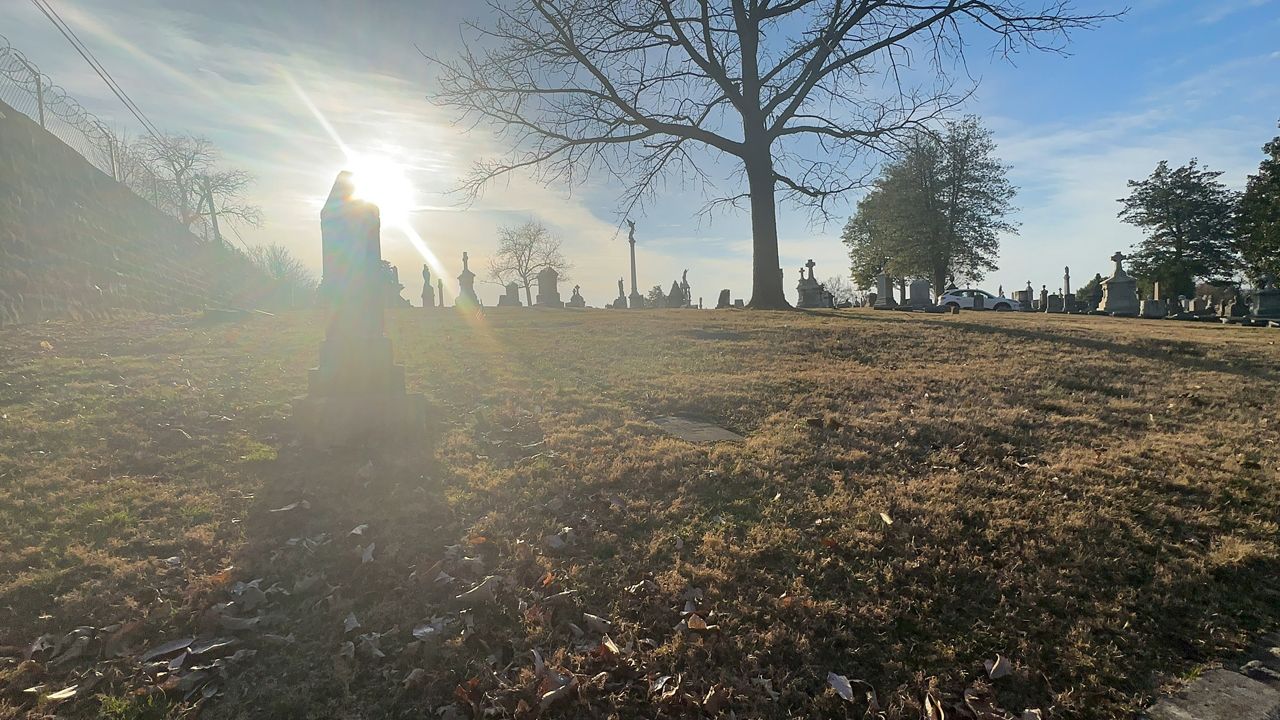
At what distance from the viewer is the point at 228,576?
3336 mm

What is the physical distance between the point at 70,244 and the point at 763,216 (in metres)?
17.8

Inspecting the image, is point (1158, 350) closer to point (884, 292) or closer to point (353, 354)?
point (353, 354)

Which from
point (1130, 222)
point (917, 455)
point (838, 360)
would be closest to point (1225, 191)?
point (1130, 222)

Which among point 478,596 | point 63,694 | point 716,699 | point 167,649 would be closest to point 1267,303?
point 716,699

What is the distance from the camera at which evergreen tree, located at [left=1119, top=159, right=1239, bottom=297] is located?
43375mm

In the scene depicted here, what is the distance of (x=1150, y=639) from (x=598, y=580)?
8.97ft

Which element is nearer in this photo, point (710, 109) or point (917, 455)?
point (917, 455)

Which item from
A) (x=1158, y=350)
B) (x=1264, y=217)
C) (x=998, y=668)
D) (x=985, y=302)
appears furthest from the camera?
(x=1264, y=217)

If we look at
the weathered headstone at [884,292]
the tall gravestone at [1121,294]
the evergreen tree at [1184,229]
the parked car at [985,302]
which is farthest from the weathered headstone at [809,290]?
the evergreen tree at [1184,229]

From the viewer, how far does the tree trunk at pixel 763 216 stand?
56.7 feet

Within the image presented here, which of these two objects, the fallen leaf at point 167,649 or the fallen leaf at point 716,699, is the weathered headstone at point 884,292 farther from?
the fallen leaf at point 167,649

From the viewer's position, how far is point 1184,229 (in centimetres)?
4478

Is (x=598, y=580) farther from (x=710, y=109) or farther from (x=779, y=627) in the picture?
(x=710, y=109)

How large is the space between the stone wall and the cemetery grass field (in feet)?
22.3
